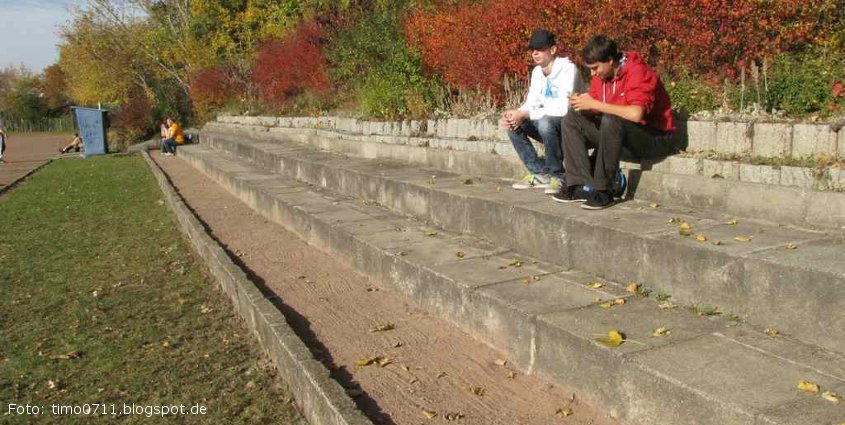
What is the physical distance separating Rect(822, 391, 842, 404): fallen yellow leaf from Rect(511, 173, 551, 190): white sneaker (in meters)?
3.60

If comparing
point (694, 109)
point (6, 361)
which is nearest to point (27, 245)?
point (6, 361)

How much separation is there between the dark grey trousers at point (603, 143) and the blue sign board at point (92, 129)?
23.9 meters

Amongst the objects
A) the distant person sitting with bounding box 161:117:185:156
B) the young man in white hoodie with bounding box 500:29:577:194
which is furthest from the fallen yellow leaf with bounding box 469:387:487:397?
the distant person sitting with bounding box 161:117:185:156

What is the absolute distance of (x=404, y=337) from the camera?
14.5 ft

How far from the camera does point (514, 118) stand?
625cm

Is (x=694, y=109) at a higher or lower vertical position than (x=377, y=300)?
higher

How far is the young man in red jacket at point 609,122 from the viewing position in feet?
15.9

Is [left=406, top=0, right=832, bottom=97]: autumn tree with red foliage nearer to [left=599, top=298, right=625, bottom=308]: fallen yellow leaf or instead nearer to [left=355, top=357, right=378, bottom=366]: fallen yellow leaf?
[left=599, top=298, right=625, bottom=308]: fallen yellow leaf

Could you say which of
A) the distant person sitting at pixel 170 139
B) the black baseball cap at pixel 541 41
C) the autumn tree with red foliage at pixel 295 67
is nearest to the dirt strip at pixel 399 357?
the black baseball cap at pixel 541 41

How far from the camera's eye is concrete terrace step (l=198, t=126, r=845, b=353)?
3004 mm

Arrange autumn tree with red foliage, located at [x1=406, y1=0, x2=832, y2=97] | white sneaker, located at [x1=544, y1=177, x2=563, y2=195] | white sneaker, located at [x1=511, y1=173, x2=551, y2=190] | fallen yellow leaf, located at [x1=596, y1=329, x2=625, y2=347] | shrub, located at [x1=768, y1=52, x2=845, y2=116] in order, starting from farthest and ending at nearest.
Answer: autumn tree with red foliage, located at [x1=406, y1=0, x2=832, y2=97] < white sneaker, located at [x1=511, y1=173, x2=551, y2=190] < white sneaker, located at [x1=544, y1=177, x2=563, y2=195] < shrub, located at [x1=768, y1=52, x2=845, y2=116] < fallen yellow leaf, located at [x1=596, y1=329, x2=625, y2=347]

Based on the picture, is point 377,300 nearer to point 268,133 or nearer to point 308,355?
point 308,355

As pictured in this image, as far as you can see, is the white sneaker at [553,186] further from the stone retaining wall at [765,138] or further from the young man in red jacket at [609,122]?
the stone retaining wall at [765,138]

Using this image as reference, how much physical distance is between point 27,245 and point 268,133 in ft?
28.5
